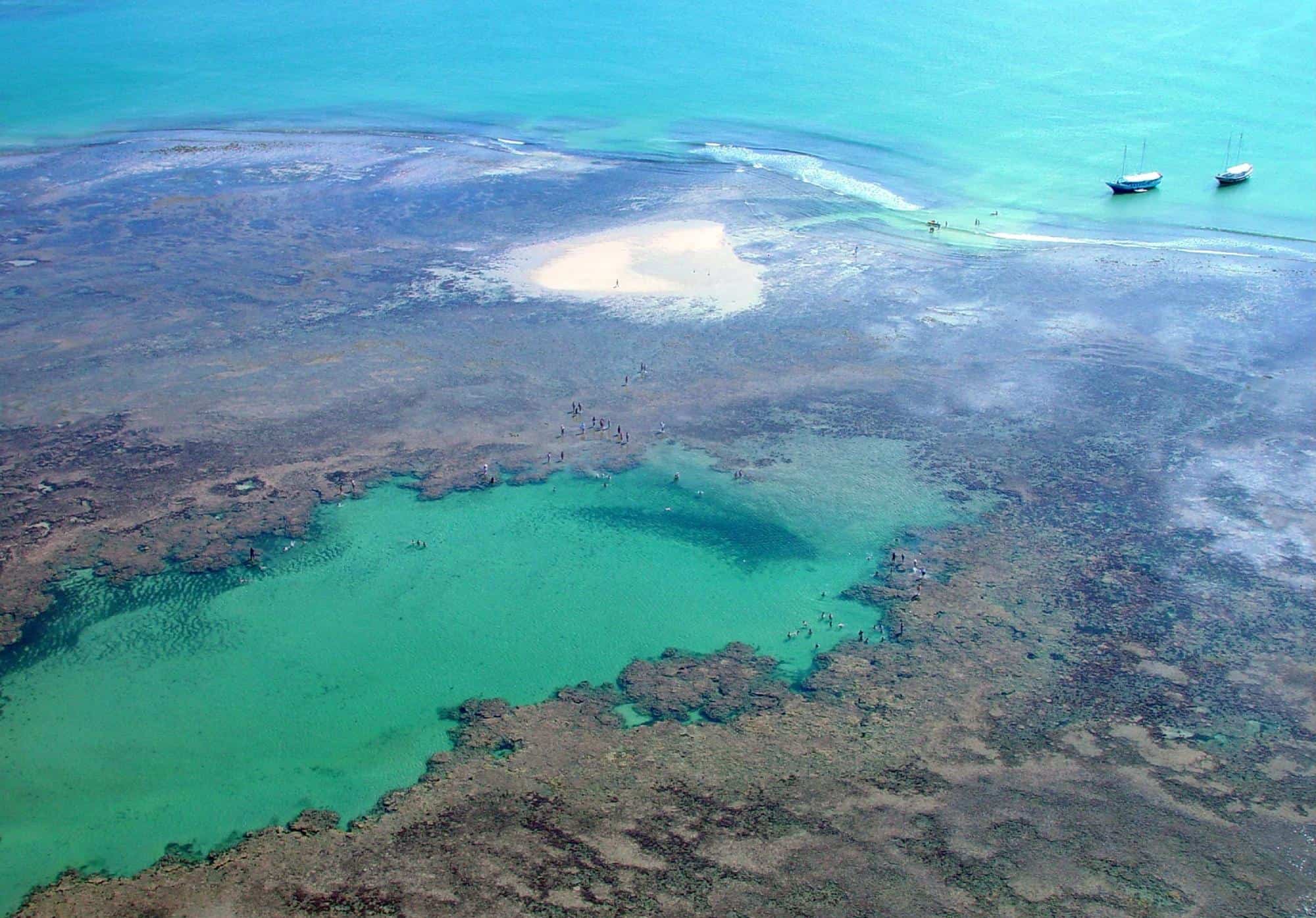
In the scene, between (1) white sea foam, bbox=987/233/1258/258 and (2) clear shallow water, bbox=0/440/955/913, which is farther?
(1) white sea foam, bbox=987/233/1258/258

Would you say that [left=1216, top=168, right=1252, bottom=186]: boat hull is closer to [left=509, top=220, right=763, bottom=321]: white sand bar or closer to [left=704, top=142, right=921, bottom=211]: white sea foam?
[left=704, top=142, right=921, bottom=211]: white sea foam

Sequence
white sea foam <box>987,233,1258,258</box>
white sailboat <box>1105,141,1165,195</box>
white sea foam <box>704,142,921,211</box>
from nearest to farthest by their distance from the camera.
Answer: white sea foam <box>987,233,1258,258</box> < white sailboat <box>1105,141,1165,195</box> < white sea foam <box>704,142,921,211</box>

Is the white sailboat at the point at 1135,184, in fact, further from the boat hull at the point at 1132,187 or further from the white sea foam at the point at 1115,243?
the white sea foam at the point at 1115,243

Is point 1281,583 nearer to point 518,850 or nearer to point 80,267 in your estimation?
point 518,850

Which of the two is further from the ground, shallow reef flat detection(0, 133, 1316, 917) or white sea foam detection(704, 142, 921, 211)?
white sea foam detection(704, 142, 921, 211)

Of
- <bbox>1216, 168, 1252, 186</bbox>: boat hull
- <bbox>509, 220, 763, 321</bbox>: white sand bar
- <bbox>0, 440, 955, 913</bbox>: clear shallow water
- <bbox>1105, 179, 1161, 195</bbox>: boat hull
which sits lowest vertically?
Result: <bbox>0, 440, 955, 913</bbox>: clear shallow water

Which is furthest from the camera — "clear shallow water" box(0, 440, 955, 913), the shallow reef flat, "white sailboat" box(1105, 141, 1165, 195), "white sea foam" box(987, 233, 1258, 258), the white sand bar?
"white sailboat" box(1105, 141, 1165, 195)

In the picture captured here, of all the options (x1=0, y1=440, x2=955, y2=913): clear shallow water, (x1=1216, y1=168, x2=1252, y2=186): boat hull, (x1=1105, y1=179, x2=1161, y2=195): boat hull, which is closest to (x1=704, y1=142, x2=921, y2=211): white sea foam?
(x1=1105, y1=179, x2=1161, y2=195): boat hull
